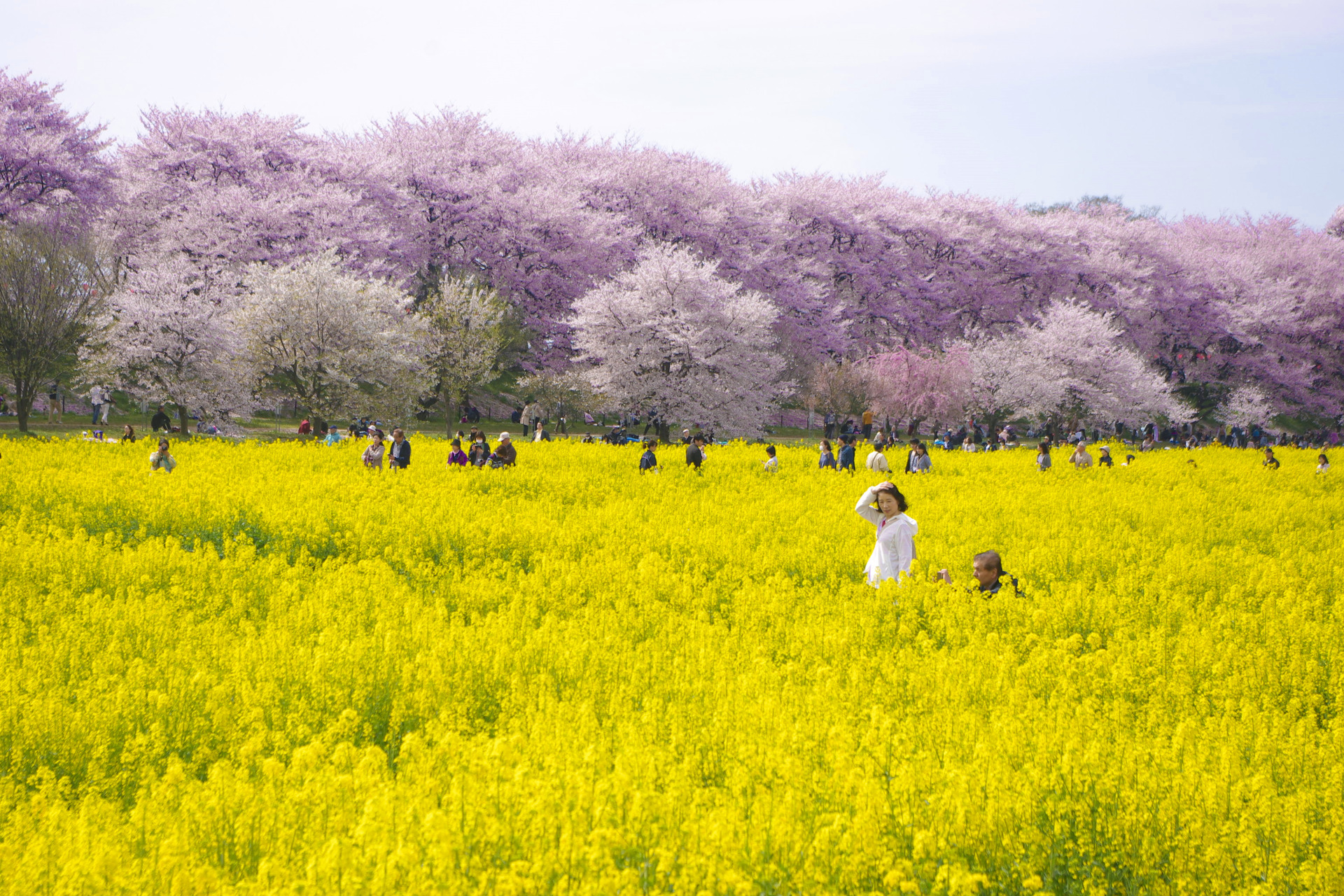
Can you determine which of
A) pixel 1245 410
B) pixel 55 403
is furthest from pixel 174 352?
pixel 1245 410

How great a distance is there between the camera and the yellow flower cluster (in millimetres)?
3373

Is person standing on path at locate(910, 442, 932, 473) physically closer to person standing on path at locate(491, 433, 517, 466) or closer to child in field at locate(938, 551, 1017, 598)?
person standing on path at locate(491, 433, 517, 466)

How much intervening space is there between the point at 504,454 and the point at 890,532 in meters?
12.2

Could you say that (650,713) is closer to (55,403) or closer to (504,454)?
(504,454)

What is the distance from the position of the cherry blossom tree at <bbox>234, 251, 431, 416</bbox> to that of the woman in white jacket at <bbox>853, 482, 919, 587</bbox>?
83.9ft

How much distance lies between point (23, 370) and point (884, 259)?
4453cm

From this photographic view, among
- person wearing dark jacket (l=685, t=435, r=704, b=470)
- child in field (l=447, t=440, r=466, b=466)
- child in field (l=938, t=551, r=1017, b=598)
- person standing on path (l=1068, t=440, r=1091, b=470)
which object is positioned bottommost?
child in field (l=938, t=551, r=1017, b=598)

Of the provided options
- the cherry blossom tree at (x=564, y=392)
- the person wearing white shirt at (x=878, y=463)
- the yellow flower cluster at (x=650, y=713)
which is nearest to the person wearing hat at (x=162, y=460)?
the yellow flower cluster at (x=650, y=713)

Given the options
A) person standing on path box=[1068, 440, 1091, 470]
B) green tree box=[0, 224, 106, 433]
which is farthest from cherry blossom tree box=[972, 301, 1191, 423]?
green tree box=[0, 224, 106, 433]

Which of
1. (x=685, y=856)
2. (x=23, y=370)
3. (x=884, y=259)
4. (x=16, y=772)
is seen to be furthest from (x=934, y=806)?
(x=884, y=259)

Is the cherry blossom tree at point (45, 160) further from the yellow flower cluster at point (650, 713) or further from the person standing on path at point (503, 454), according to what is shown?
the yellow flower cluster at point (650, 713)

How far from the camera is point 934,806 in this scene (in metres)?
3.71

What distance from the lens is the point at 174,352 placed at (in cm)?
2912

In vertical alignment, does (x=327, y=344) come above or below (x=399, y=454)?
above
